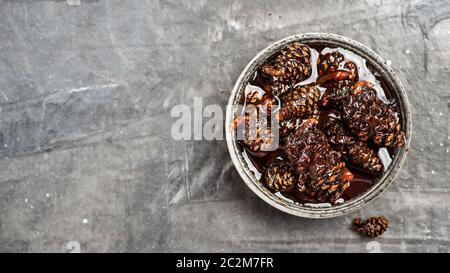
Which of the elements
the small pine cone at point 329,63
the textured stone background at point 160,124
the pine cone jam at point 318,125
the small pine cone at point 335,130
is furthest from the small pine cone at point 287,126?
the textured stone background at point 160,124

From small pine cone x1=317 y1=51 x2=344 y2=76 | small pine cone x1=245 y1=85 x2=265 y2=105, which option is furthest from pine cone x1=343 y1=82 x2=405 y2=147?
small pine cone x1=245 y1=85 x2=265 y2=105

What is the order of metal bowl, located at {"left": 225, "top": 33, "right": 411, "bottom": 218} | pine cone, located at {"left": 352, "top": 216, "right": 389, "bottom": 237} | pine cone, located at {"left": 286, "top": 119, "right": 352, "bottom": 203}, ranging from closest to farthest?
pine cone, located at {"left": 286, "top": 119, "right": 352, "bottom": 203} < metal bowl, located at {"left": 225, "top": 33, "right": 411, "bottom": 218} < pine cone, located at {"left": 352, "top": 216, "right": 389, "bottom": 237}

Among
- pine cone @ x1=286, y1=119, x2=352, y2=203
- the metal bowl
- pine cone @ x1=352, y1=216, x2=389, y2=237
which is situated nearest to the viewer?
pine cone @ x1=286, y1=119, x2=352, y2=203

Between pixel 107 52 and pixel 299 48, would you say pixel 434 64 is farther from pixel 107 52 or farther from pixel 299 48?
pixel 107 52

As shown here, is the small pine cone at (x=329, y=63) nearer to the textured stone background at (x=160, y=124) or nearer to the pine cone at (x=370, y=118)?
the pine cone at (x=370, y=118)

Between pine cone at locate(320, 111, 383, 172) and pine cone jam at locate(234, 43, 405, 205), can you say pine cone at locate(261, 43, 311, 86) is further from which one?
pine cone at locate(320, 111, 383, 172)

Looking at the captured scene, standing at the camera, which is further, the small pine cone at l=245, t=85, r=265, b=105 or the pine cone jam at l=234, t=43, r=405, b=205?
the small pine cone at l=245, t=85, r=265, b=105

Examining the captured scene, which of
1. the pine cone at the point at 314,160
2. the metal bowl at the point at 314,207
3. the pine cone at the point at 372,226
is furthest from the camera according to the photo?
the pine cone at the point at 372,226
